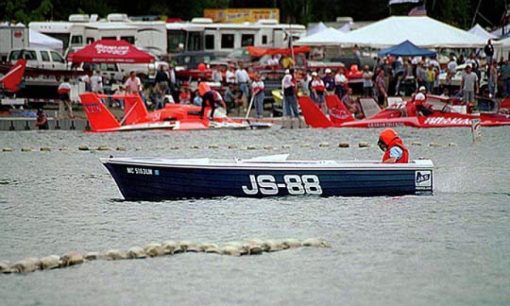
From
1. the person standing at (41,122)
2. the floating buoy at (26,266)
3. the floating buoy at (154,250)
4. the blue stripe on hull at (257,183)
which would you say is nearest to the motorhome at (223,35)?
the person standing at (41,122)

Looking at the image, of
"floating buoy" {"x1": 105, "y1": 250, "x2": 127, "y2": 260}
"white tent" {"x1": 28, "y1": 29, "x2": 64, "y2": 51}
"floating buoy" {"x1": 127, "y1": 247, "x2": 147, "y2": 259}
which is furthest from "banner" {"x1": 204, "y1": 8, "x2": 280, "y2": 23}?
"floating buoy" {"x1": 105, "y1": 250, "x2": 127, "y2": 260}

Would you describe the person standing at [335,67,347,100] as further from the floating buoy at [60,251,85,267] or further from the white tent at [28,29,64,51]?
the floating buoy at [60,251,85,267]

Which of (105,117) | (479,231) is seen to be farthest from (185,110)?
(479,231)

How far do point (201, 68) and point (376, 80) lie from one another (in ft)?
27.3

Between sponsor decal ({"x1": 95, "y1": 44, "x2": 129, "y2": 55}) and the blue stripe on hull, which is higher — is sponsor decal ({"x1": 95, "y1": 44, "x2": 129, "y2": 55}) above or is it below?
below

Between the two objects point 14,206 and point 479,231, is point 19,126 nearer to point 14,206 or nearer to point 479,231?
point 14,206

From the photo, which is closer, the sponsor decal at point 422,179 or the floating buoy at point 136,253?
the floating buoy at point 136,253

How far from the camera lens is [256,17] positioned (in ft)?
226

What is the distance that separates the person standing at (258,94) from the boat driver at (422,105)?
5841mm

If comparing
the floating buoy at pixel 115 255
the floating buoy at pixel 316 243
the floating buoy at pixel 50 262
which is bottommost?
the floating buoy at pixel 316 243

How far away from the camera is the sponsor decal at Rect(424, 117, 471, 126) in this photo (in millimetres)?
36969

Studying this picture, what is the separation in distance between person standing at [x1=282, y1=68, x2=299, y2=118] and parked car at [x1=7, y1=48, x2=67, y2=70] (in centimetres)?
1100

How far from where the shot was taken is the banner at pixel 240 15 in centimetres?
6844

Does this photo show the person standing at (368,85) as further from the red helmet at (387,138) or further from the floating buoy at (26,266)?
the floating buoy at (26,266)
